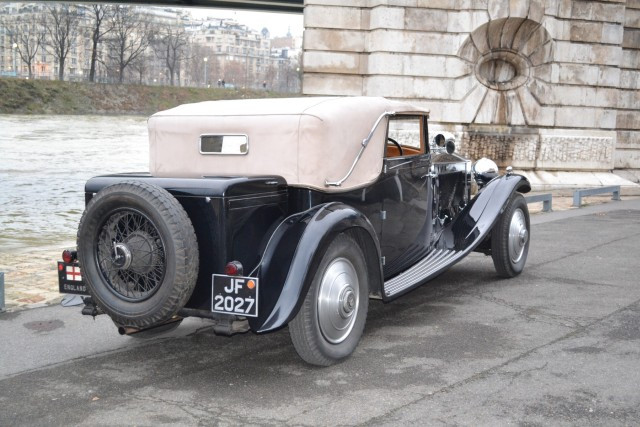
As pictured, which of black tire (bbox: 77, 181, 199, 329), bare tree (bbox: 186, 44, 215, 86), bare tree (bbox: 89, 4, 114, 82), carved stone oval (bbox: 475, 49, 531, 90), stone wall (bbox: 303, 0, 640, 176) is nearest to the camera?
black tire (bbox: 77, 181, 199, 329)

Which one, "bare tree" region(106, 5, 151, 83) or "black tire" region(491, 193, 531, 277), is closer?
"black tire" region(491, 193, 531, 277)

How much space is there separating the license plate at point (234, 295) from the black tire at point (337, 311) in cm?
39

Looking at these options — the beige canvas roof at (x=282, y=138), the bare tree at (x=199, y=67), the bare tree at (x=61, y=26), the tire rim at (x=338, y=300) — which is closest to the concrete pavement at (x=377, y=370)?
the tire rim at (x=338, y=300)

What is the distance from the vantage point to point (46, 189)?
2039cm

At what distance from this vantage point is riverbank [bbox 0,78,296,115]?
190 feet

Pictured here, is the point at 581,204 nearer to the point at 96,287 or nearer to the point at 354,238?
the point at 354,238

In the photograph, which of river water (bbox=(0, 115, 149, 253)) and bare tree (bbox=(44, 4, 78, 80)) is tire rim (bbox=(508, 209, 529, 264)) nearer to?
river water (bbox=(0, 115, 149, 253))

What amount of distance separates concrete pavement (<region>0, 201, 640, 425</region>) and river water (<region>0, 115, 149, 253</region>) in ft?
18.5

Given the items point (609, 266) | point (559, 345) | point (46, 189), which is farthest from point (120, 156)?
point (559, 345)

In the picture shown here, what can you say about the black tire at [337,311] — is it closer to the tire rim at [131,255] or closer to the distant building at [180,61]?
the tire rim at [131,255]

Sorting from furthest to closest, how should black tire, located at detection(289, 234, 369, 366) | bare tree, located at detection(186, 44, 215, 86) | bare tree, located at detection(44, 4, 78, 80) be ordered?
bare tree, located at detection(186, 44, 215, 86), bare tree, located at detection(44, 4, 78, 80), black tire, located at detection(289, 234, 369, 366)

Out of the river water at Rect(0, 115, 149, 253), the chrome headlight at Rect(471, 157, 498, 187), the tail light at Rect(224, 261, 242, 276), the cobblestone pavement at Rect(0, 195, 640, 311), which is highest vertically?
the chrome headlight at Rect(471, 157, 498, 187)

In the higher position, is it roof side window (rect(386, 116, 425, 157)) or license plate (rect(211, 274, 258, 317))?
roof side window (rect(386, 116, 425, 157))

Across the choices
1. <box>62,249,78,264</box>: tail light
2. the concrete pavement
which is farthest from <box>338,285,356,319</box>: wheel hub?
<box>62,249,78,264</box>: tail light
